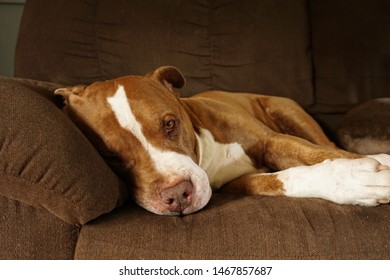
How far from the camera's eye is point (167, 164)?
1.60 m

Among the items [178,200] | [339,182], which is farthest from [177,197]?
[339,182]

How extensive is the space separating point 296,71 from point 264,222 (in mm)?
1714

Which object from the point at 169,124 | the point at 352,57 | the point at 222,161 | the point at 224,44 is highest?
the point at 352,57

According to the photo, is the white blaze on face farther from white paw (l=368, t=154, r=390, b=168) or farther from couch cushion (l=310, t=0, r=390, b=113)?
couch cushion (l=310, t=0, r=390, b=113)

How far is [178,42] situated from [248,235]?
5.86ft

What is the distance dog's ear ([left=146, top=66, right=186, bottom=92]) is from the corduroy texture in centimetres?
80

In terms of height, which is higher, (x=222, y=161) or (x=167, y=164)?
(x=167, y=164)

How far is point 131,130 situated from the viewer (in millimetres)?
1663

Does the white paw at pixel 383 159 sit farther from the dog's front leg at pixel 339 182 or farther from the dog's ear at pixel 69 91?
the dog's ear at pixel 69 91

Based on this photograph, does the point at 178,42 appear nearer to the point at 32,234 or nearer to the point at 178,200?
the point at 178,200

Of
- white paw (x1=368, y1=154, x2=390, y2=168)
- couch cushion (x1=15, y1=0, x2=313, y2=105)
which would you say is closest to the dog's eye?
white paw (x1=368, y1=154, x2=390, y2=168)

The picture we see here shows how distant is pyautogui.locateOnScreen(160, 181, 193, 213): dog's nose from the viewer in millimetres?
1525
